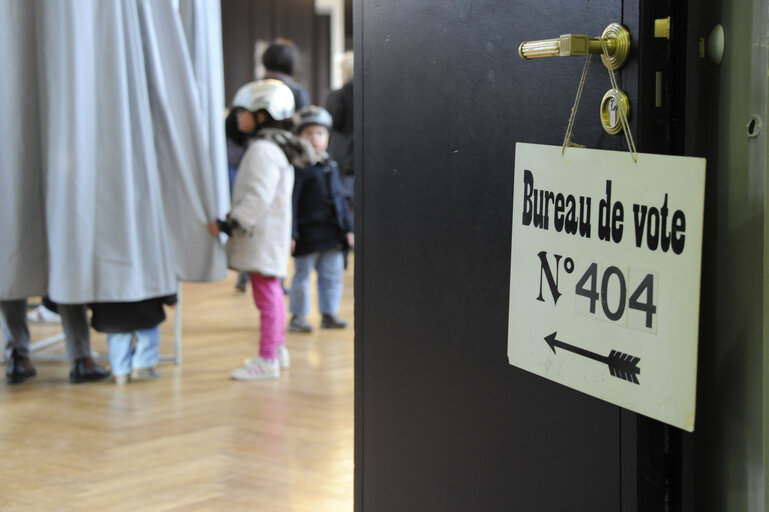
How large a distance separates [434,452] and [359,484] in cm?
30

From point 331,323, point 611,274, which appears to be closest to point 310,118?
point 331,323

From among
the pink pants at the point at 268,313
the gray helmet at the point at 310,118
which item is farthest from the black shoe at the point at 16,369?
the gray helmet at the point at 310,118

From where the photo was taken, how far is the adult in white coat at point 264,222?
11.8 feet

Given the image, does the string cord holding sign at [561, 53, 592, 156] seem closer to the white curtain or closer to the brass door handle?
the brass door handle

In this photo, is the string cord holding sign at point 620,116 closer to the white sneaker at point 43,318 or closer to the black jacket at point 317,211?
the black jacket at point 317,211

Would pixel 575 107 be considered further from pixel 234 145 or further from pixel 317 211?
pixel 234 145

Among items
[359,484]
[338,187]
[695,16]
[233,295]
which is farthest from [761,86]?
[233,295]

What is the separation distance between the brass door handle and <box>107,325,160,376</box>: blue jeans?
280 centimetres

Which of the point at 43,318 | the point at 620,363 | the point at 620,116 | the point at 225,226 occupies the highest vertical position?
the point at 620,116

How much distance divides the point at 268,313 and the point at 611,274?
278 centimetres

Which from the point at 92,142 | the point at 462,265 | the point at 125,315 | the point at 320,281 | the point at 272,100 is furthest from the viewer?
the point at 320,281

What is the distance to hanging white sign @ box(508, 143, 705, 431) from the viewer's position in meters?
0.89

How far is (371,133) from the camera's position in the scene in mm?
1625

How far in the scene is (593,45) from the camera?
100 cm
